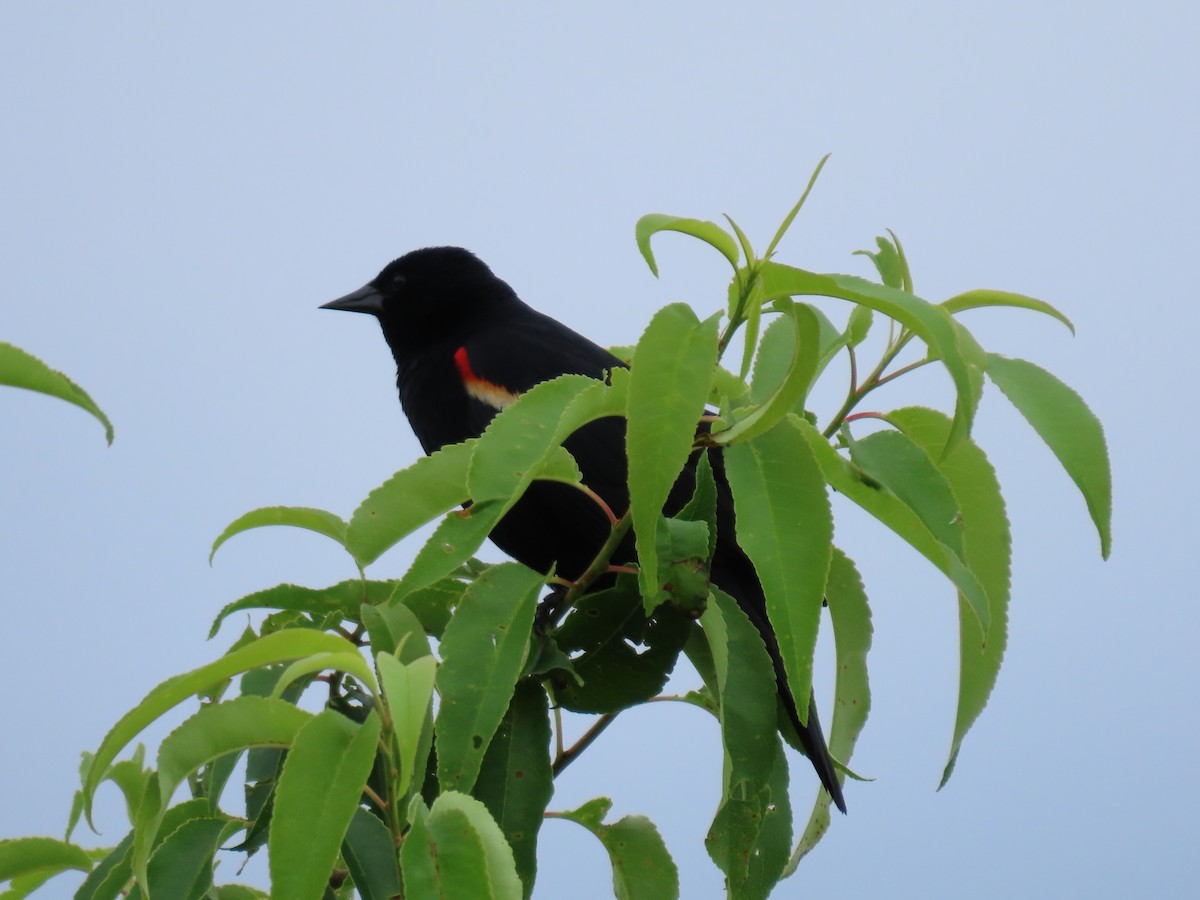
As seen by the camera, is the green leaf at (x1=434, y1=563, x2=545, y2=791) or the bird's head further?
the bird's head

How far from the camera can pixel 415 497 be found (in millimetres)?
1159

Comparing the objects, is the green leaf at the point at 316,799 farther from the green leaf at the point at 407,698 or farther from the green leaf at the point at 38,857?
the green leaf at the point at 38,857

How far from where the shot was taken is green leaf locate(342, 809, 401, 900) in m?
1.17

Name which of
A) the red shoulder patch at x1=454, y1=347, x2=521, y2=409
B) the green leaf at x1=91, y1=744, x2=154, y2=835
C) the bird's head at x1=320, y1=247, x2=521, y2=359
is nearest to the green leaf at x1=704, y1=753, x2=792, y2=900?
the green leaf at x1=91, y1=744, x2=154, y2=835

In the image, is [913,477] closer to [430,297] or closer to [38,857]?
[38,857]

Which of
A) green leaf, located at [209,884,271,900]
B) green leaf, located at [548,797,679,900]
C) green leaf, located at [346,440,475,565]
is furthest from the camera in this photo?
green leaf, located at [209,884,271,900]

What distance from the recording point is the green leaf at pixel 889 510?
1.07 metres

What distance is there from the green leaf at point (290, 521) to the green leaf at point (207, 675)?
0.97 feet

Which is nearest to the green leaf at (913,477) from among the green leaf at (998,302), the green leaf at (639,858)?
the green leaf at (998,302)

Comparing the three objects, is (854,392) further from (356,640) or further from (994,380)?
(356,640)

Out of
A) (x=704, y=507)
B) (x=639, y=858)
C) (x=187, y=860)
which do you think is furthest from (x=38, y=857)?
(x=704, y=507)

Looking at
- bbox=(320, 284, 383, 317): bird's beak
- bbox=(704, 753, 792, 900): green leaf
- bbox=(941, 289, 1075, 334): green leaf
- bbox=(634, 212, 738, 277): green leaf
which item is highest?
bbox=(320, 284, 383, 317): bird's beak

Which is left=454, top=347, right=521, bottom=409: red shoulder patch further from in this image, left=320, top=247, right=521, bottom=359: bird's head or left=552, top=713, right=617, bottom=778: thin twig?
left=552, top=713, right=617, bottom=778: thin twig

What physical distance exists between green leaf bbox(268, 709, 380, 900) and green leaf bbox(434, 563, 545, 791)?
14 centimetres
